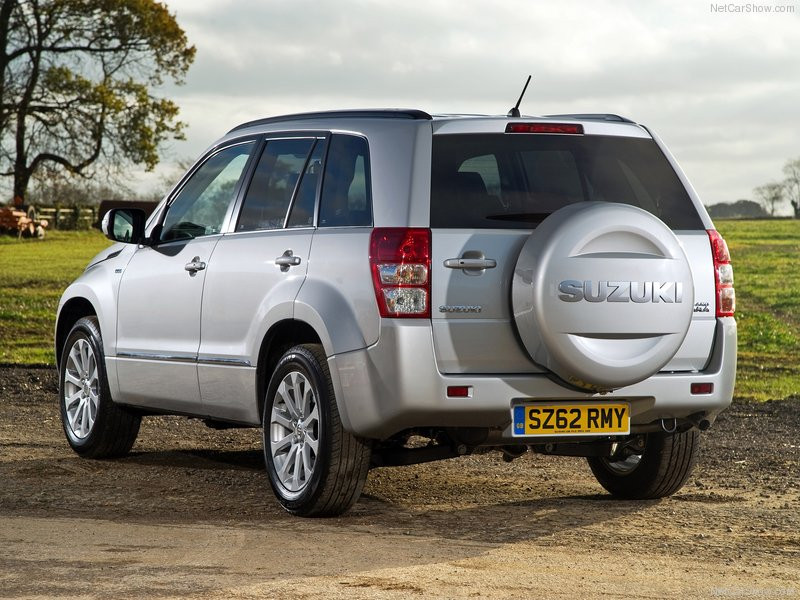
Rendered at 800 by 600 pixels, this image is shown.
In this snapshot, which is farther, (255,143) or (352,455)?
(255,143)

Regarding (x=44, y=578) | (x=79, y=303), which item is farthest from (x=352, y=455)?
(x=79, y=303)

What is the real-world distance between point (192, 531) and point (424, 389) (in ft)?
4.46

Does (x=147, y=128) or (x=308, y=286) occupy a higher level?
(x=147, y=128)

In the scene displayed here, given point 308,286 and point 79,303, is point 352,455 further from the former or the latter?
point 79,303

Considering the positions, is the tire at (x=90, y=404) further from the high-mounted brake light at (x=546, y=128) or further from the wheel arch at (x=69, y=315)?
the high-mounted brake light at (x=546, y=128)

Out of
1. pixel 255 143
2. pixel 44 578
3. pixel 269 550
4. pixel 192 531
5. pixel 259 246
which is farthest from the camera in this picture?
pixel 255 143

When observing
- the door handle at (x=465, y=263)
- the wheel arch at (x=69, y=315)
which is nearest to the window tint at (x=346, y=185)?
the door handle at (x=465, y=263)

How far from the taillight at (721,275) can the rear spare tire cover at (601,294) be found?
48 centimetres

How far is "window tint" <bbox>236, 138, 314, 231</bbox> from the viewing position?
703cm

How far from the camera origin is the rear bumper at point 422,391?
5961mm

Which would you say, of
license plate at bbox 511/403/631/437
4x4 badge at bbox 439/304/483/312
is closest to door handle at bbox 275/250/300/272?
4x4 badge at bbox 439/304/483/312

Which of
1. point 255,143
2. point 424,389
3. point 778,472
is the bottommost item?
point 778,472

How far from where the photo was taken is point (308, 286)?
6.48 m

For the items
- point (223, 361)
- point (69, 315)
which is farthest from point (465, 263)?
point (69, 315)
